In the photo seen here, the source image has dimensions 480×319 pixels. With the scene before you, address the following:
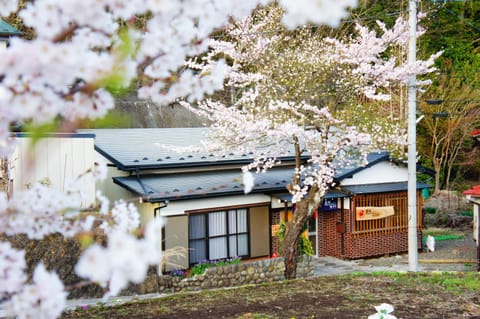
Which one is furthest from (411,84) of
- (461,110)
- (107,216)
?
(461,110)

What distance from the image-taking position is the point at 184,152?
14.9 meters

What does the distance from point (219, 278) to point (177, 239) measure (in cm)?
174

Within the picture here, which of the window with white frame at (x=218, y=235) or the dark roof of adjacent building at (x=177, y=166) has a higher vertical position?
the dark roof of adjacent building at (x=177, y=166)

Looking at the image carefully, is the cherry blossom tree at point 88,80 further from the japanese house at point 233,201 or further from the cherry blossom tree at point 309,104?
the japanese house at point 233,201

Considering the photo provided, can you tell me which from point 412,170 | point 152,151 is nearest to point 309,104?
point 412,170

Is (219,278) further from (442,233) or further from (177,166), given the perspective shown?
(442,233)

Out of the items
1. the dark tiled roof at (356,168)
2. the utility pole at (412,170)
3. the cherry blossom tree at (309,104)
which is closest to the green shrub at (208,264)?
the cherry blossom tree at (309,104)

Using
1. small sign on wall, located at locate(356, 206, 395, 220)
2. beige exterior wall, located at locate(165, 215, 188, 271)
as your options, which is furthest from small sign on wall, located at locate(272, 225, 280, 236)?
beige exterior wall, located at locate(165, 215, 188, 271)

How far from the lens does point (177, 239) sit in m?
13.9

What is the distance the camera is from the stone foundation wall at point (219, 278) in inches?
488

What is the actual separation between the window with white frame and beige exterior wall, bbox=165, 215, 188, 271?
0.24 metres

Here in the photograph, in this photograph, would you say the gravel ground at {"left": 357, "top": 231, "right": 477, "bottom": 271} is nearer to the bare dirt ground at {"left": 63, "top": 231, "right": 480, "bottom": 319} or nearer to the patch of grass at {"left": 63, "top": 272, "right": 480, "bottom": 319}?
the bare dirt ground at {"left": 63, "top": 231, "right": 480, "bottom": 319}

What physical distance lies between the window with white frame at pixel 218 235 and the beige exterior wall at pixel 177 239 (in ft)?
0.79

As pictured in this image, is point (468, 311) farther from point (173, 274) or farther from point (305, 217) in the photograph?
point (173, 274)
